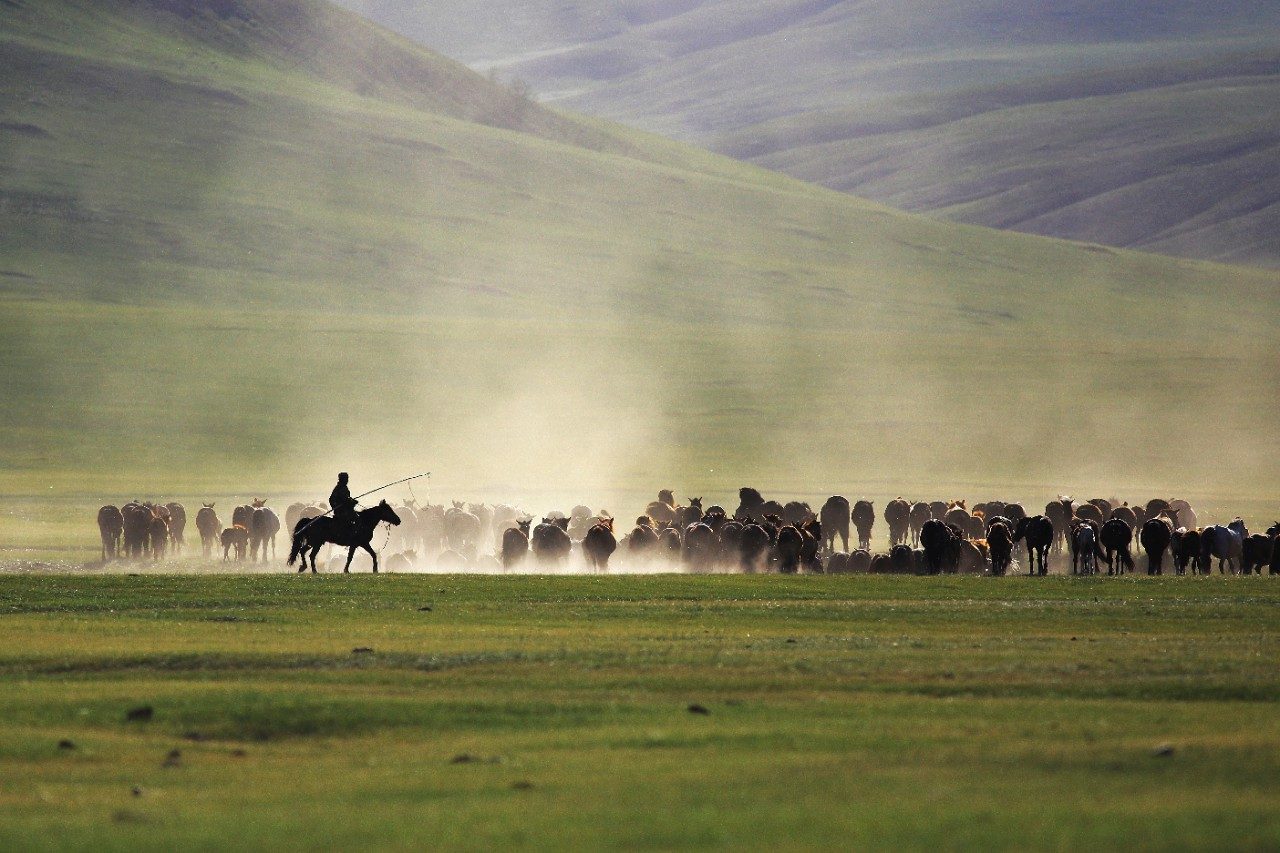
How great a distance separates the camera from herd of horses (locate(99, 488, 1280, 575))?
36.8 meters

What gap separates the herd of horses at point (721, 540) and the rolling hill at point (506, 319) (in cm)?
1507

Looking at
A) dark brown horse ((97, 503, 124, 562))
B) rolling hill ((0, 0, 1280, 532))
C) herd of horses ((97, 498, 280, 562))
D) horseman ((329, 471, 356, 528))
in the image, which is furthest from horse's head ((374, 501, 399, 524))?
rolling hill ((0, 0, 1280, 532))

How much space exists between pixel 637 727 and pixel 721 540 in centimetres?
2272

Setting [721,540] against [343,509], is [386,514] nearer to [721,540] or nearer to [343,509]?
[343,509]

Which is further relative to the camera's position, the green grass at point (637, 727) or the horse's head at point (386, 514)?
the horse's head at point (386, 514)

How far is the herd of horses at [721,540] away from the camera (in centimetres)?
3675

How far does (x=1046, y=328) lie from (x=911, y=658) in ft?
375

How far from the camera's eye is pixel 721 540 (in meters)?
38.3

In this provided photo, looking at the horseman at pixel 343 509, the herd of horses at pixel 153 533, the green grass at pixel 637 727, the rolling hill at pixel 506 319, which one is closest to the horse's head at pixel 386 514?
the horseman at pixel 343 509

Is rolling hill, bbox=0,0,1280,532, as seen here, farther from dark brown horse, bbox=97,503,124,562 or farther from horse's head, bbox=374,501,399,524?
horse's head, bbox=374,501,399,524

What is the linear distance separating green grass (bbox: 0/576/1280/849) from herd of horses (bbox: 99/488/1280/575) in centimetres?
993

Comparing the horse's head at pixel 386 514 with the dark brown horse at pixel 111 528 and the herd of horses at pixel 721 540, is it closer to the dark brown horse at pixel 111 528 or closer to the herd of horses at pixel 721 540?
the herd of horses at pixel 721 540

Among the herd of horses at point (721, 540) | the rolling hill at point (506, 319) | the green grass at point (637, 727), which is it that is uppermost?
the rolling hill at point (506, 319)

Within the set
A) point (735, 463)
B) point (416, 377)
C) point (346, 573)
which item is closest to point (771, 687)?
point (346, 573)
